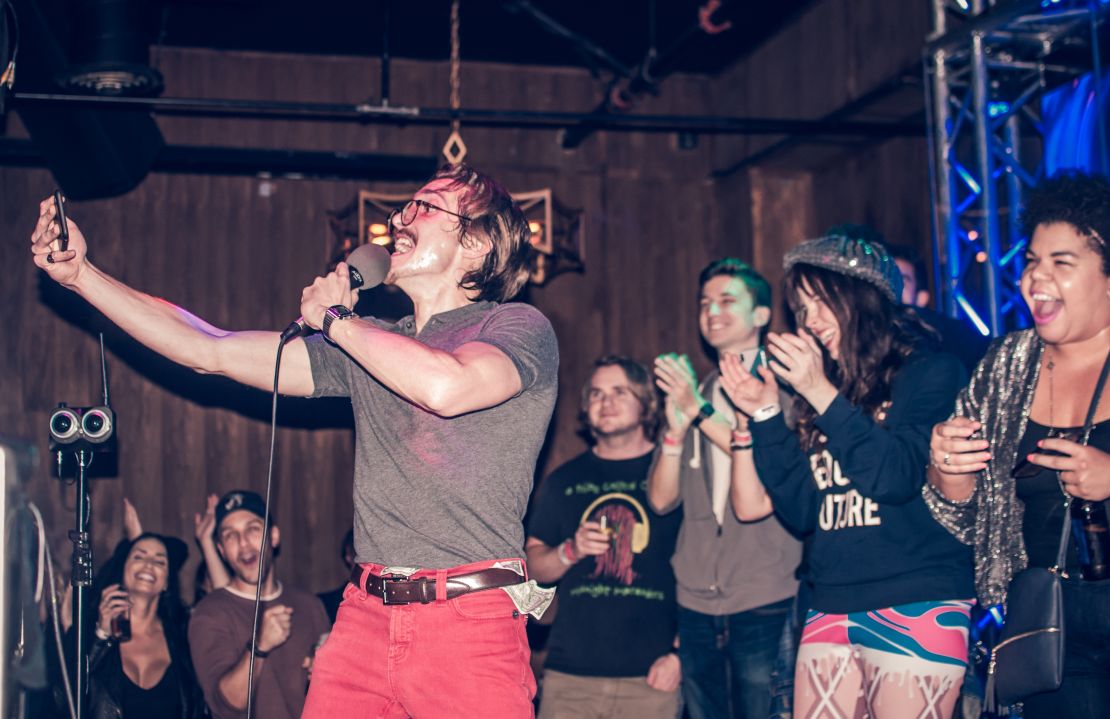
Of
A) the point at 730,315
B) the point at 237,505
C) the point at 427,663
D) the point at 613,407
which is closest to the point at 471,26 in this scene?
the point at 613,407

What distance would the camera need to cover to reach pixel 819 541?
3.40m

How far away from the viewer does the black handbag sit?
105 inches

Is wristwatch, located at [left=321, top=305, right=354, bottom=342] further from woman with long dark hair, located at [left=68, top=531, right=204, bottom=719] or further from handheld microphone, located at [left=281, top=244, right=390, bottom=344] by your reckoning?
woman with long dark hair, located at [left=68, top=531, right=204, bottom=719]

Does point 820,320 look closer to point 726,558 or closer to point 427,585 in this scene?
point 726,558

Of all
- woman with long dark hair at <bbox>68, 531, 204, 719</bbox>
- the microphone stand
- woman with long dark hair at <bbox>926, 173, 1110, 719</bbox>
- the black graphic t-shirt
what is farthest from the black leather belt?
woman with long dark hair at <bbox>68, 531, 204, 719</bbox>

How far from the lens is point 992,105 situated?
202 inches

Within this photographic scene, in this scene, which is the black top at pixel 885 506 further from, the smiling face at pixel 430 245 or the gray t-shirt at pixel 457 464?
the smiling face at pixel 430 245

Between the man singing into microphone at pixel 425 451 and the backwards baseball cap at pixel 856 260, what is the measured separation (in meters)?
1.30

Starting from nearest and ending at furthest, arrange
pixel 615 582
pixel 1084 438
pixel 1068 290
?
1. pixel 1084 438
2. pixel 1068 290
3. pixel 615 582

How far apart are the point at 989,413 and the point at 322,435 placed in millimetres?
4739

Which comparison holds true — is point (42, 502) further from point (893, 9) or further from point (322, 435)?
point (893, 9)

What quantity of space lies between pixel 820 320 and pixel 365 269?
5.33ft

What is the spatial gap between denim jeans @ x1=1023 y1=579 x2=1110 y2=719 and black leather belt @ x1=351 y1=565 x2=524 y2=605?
56.1 inches

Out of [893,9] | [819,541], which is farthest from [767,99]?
[819,541]
